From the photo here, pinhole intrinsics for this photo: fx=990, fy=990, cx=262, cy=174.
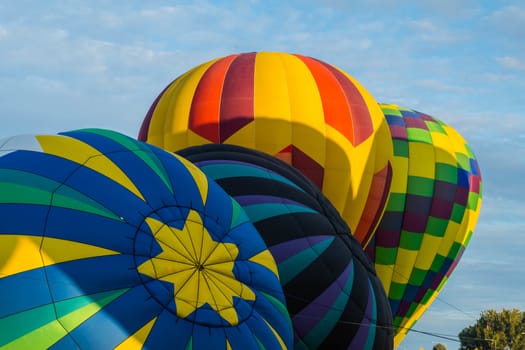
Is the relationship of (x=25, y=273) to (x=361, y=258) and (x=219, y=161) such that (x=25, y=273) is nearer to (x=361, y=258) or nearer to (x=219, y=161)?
(x=219, y=161)

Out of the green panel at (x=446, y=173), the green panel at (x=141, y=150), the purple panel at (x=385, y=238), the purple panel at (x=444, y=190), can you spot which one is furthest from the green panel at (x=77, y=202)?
the green panel at (x=446, y=173)

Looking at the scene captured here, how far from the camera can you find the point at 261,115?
46.5ft

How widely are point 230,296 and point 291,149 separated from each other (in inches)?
274

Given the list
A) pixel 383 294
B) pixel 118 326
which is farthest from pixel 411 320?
pixel 118 326

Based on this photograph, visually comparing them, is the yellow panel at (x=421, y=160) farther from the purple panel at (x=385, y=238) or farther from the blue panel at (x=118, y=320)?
the blue panel at (x=118, y=320)

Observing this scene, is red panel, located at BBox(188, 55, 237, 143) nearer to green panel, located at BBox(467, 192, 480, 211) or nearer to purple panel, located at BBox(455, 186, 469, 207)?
purple panel, located at BBox(455, 186, 469, 207)

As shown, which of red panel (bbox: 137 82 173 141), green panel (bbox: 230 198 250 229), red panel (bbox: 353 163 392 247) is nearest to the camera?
green panel (bbox: 230 198 250 229)

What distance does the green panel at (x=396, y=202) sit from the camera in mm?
17922

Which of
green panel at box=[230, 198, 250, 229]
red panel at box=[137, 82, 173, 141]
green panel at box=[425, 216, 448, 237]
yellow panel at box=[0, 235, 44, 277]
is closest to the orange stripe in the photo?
red panel at box=[137, 82, 173, 141]

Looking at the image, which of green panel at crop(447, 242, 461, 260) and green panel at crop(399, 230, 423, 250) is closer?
green panel at crop(399, 230, 423, 250)

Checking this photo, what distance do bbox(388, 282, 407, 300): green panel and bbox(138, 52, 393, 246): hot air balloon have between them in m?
3.22

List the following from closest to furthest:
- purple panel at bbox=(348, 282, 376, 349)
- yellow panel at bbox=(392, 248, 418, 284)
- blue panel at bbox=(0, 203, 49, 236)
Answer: blue panel at bbox=(0, 203, 49, 236) → purple panel at bbox=(348, 282, 376, 349) → yellow panel at bbox=(392, 248, 418, 284)

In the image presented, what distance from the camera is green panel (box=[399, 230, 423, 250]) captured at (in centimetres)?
1808

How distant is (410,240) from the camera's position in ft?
59.6
